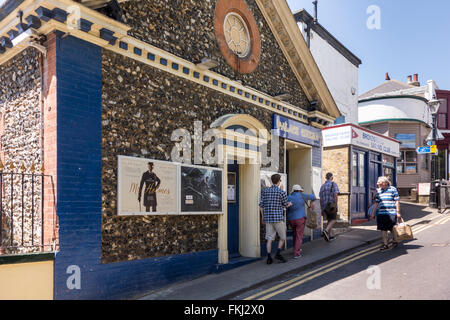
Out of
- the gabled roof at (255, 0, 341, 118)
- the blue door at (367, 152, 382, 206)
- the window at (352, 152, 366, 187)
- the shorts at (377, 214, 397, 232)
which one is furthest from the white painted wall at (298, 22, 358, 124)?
the shorts at (377, 214, 397, 232)

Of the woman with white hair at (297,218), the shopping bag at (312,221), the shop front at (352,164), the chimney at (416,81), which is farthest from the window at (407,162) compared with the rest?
the woman with white hair at (297,218)

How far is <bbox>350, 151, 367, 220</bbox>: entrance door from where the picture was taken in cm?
1438

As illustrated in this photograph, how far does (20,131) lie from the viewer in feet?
20.6

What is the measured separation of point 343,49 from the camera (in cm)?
1931

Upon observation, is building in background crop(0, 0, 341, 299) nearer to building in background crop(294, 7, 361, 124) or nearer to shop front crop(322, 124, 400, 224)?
shop front crop(322, 124, 400, 224)

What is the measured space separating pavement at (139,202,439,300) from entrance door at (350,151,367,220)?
2950 mm

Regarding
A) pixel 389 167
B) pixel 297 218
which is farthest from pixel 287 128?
pixel 389 167

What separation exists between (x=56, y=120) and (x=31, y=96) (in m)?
0.96

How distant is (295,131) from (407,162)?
49.9 ft

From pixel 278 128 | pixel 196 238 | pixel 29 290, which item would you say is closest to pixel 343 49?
pixel 278 128

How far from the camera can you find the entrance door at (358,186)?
1438cm

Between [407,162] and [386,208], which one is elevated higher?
[407,162]

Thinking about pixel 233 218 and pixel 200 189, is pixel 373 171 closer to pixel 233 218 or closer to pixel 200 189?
pixel 233 218

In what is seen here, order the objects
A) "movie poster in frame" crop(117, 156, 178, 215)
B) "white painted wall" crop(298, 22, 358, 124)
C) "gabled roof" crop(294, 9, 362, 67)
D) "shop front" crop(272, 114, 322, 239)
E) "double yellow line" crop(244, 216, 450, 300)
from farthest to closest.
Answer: "white painted wall" crop(298, 22, 358, 124) → "gabled roof" crop(294, 9, 362, 67) → "shop front" crop(272, 114, 322, 239) → "double yellow line" crop(244, 216, 450, 300) → "movie poster in frame" crop(117, 156, 178, 215)
